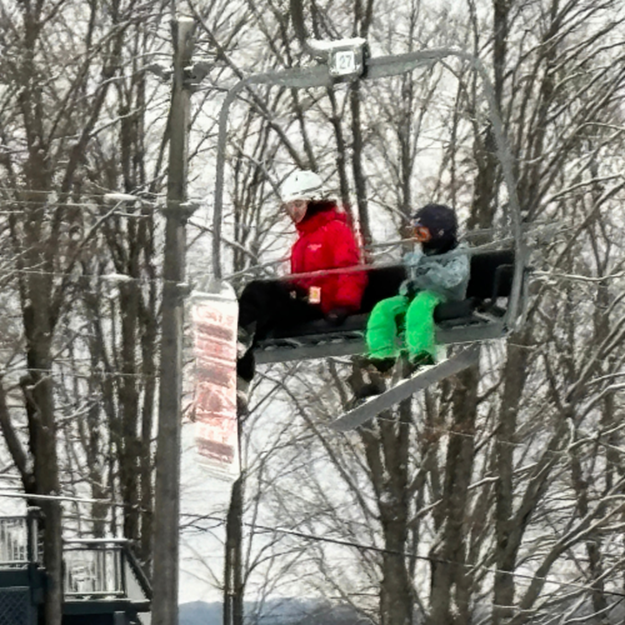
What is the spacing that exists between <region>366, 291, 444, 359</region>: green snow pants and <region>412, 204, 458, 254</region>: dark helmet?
339mm

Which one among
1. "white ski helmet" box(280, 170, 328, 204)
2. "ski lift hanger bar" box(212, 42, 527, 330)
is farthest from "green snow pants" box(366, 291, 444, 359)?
"white ski helmet" box(280, 170, 328, 204)

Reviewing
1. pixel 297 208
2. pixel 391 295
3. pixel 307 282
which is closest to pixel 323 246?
pixel 297 208

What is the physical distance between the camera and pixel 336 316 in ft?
32.8

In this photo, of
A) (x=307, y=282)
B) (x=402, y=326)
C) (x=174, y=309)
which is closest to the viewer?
(x=402, y=326)

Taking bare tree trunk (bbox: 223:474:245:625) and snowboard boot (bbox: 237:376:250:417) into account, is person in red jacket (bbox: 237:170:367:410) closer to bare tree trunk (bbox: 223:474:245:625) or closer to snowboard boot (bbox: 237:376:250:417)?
snowboard boot (bbox: 237:376:250:417)

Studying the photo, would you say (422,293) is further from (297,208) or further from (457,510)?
(457,510)

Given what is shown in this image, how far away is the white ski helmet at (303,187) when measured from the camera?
9383 mm

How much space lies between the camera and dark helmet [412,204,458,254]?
9.48 metres

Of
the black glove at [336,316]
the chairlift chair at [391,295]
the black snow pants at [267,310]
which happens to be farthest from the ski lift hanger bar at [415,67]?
Result: the black glove at [336,316]

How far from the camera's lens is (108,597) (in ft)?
65.9

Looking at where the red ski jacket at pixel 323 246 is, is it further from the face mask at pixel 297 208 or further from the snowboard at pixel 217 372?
the snowboard at pixel 217 372

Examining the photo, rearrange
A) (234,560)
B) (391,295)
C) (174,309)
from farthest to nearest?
(234,560), (174,309), (391,295)

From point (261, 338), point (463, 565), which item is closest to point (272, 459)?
point (463, 565)

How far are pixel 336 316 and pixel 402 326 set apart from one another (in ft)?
1.42
